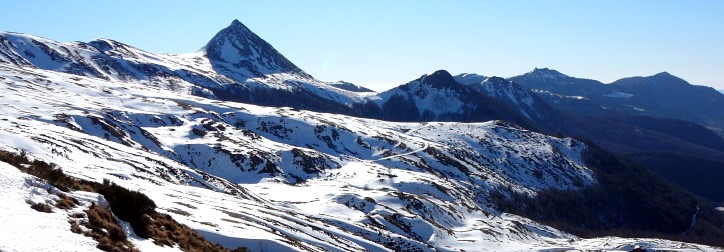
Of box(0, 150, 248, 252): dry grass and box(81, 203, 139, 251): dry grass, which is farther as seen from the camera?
box(0, 150, 248, 252): dry grass

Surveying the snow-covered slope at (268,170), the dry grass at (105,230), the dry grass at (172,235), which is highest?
the dry grass at (105,230)

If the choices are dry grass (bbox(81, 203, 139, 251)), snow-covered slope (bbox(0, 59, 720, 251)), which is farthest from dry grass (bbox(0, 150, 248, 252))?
snow-covered slope (bbox(0, 59, 720, 251))

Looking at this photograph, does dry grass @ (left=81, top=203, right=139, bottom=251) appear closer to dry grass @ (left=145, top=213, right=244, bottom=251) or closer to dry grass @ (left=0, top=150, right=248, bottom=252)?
dry grass @ (left=0, top=150, right=248, bottom=252)

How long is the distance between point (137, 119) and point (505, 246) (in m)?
105

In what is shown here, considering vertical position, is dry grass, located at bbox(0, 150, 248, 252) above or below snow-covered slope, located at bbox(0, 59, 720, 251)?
above

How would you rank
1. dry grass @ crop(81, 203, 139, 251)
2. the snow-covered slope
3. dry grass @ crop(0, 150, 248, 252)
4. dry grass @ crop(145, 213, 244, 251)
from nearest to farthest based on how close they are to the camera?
dry grass @ crop(81, 203, 139, 251) → dry grass @ crop(0, 150, 248, 252) → dry grass @ crop(145, 213, 244, 251) → the snow-covered slope

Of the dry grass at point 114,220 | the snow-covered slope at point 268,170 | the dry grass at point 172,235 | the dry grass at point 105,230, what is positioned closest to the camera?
the dry grass at point 105,230

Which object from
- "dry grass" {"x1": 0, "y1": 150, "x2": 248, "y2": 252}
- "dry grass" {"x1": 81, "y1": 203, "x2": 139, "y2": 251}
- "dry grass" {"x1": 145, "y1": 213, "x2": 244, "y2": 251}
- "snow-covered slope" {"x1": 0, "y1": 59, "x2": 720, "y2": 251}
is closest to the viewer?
"dry grass" {"x1": 81, "y1": 203, "x2": 139, "y2": 251}

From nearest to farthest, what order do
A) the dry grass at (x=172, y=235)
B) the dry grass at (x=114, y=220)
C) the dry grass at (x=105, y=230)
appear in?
the dry grass at (x=105, y=230)
the dry grass at (x=114, y=220)
the dry grass at (x=172, y=235)

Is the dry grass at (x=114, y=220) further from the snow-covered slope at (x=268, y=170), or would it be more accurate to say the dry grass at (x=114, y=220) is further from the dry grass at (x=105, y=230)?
the snow-covered slope at (x=268, y=170)

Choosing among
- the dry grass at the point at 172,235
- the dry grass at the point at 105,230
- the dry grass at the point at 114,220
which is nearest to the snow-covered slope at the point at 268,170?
the dry grass at the point at 172,235

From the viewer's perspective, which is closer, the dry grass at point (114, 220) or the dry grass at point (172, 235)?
the dry grass at point (114, 220)

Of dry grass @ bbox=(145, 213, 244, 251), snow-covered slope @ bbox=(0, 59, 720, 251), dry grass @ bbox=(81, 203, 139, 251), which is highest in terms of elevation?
dry grass @ bbox=(81, 203, 139, 251)

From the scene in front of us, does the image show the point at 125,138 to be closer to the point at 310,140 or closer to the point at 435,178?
the point at 310,140
